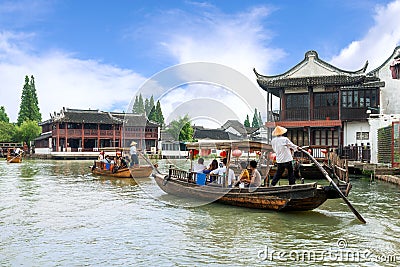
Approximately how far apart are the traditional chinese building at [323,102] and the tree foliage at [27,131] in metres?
33.7

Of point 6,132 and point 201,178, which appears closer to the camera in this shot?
point 201,178

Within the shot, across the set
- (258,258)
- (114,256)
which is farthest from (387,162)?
(114,256)

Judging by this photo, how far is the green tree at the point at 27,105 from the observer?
50375 millimetres

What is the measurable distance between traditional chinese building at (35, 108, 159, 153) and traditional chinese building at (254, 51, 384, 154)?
18.9m

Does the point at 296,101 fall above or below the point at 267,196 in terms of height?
above

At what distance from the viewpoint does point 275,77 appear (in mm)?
22531

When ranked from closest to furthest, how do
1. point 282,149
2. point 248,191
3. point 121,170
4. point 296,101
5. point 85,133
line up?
point 282,149
point 248,191
point 121,170
point 296,101
point 85,133

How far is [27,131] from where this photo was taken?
154ft

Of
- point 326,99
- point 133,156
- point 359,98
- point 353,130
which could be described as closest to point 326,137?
point 353,130

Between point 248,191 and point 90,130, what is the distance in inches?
1340

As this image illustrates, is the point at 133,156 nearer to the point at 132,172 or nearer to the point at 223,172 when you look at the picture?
the point at 132,172

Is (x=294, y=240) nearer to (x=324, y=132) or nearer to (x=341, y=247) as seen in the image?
(x=341, y=247)

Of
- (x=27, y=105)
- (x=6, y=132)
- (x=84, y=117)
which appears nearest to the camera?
(x=84, y=117)

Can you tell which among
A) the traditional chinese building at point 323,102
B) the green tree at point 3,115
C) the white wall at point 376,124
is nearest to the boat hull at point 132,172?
the traditional chinese building at point 323,102
